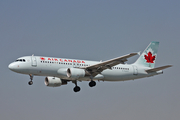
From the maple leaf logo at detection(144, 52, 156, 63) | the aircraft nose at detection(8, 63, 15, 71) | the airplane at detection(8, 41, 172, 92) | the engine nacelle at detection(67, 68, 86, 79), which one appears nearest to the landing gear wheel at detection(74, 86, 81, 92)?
the airplane at detection(8, 41, 172, 92)

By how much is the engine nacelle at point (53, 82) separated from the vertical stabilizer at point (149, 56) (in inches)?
523

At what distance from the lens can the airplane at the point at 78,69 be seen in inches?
1656

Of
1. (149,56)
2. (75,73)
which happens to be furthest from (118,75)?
(149,56)

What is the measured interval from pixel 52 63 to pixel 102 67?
7.16 m

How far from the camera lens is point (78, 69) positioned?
43.8 m

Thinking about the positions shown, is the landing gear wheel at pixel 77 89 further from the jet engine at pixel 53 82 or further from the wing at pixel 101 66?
the wing at pixel 101 66

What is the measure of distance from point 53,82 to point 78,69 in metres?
5.62

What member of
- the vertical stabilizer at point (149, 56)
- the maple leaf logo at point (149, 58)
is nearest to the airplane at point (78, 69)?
the vertical stabilizer at point (149, 56)

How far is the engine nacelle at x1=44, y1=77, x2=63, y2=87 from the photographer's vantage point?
47188 millimetres

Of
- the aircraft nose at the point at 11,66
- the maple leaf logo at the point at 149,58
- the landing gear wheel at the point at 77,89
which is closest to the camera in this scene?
the aircraft nose at the point at 11,66

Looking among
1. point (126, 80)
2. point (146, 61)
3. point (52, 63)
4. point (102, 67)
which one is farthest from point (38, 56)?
point (146, 61)

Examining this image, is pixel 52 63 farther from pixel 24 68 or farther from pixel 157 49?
pixel 157 49

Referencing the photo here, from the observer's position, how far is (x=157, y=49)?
180 feet

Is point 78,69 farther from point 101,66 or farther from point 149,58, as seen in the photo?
point 149,58
